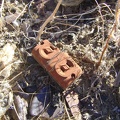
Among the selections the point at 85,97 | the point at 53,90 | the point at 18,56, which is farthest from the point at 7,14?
the point at 85,97

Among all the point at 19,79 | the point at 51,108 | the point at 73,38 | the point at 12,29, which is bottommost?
the point at 51,108

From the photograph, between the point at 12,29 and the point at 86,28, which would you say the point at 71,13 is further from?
the point at 12,29

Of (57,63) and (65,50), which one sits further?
(65,50)
